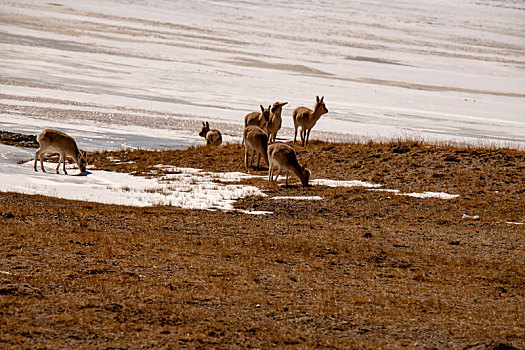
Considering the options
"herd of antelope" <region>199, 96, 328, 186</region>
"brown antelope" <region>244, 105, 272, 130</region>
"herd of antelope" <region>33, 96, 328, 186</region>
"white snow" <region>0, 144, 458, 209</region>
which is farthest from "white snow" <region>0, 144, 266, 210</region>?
"brown antelope" <region>244, 105, 272, 130</region>

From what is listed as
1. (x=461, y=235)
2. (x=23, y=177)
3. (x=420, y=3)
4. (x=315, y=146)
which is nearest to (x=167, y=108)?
(x=315, y=146)

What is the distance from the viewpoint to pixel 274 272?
10.4 meters

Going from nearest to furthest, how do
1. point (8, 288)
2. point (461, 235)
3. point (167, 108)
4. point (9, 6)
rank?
point (8, 288)
point (461, 235)
point (167, 108)
point (9, 6)

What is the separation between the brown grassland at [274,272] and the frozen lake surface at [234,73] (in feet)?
42.1

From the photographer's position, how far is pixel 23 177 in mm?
18719

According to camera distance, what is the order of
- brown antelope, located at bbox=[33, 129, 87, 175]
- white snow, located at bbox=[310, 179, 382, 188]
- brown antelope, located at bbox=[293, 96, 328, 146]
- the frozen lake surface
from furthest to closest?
the frozen lake surface, brown antelope, located at bbox=[293, 96, 328, 146], brown antelope, located at bbox=[33, 129, 87, 175], white snow, located at bbox=[310, 179, 382, 188]

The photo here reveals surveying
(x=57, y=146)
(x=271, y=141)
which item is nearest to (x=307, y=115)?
(x=271, y=141)

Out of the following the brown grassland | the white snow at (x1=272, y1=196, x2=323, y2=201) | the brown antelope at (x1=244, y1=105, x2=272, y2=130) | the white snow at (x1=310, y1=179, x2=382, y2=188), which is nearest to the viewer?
the brown grassland

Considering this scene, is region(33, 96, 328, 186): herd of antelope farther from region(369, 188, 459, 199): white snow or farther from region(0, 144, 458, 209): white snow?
region(369, 188, 459, 199): white snow

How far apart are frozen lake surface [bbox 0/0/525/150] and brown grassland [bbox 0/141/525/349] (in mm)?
12846

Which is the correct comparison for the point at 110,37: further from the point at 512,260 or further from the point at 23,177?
the point at 512,260

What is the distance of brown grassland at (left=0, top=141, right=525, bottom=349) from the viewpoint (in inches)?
303

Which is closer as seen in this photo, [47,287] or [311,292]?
[47,287]

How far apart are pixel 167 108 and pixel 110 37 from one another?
2911 cm
